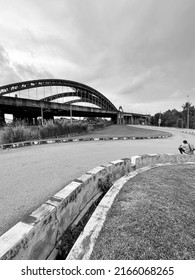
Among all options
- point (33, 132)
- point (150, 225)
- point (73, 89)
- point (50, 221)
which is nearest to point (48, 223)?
point (50, 221)

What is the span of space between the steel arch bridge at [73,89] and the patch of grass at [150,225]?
54124mm

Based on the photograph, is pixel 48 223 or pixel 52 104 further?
pixel 52 104

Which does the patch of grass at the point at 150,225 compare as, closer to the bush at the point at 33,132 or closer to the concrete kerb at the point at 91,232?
the concrete kerb at the point at 91,232

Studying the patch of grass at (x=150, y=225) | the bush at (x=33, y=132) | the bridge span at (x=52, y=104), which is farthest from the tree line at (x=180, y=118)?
the patch of grass at (x=150, y=225)

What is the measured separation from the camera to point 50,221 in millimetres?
1805

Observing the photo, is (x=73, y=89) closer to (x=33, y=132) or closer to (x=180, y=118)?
(x=33, y=132)

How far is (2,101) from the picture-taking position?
2717 cm

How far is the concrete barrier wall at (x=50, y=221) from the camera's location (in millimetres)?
1377

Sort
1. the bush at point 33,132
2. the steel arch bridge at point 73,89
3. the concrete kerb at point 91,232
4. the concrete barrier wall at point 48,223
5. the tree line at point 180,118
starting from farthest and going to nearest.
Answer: the tree line at point 180,118 → the steel arch bridge at point 73,89 → the bush at point 33,132 → the concrete kerb at point 91,232 → the concrete barrier wall at point 48,223

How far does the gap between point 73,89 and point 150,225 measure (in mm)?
70238

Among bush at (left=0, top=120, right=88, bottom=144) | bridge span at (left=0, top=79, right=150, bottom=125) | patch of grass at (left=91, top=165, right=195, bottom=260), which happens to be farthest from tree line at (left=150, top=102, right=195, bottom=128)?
patch of grass at (left=91, top=165, right=195, bottom=260)

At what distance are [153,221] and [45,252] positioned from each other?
153 cm

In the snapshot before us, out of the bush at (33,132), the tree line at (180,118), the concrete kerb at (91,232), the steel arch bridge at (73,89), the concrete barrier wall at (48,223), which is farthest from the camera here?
the tree line at (180,118)
